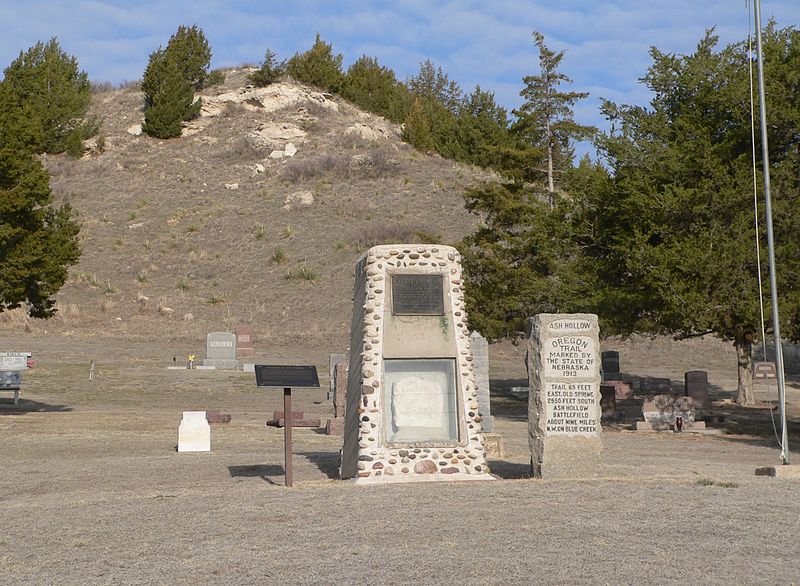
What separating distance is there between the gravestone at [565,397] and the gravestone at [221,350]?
25808mm

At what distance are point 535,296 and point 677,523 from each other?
24.9 m

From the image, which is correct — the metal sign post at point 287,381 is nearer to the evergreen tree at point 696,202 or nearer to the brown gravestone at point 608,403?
the evergreen tree at point 696,202

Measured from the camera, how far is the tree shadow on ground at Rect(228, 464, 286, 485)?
1560 cm

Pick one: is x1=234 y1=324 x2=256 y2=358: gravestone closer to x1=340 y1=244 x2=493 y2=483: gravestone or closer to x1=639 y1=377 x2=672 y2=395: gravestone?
x1=639 y1=377 x2=672 y2=395: gravestone

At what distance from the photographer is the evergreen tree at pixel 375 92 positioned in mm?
87125

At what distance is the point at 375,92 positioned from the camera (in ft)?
293

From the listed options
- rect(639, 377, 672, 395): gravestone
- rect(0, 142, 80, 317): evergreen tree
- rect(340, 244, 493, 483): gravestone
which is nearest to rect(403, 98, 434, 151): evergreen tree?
rect(639, 377, 672, 395): gravestone

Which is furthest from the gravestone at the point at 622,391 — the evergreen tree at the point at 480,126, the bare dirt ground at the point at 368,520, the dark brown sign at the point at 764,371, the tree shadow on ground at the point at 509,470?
the evergreen tree at the point at 480,126

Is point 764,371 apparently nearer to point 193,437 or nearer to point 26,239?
point 193,437

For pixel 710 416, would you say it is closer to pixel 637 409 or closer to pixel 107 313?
pixel 637 409

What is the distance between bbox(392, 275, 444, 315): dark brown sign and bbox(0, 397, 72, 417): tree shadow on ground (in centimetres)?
1729

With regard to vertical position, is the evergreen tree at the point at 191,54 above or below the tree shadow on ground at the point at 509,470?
above

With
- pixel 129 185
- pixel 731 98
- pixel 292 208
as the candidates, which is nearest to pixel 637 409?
pixel 731 98

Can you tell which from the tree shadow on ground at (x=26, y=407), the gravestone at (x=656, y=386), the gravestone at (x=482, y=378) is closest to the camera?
the gravestone at (x=482, y=378)
